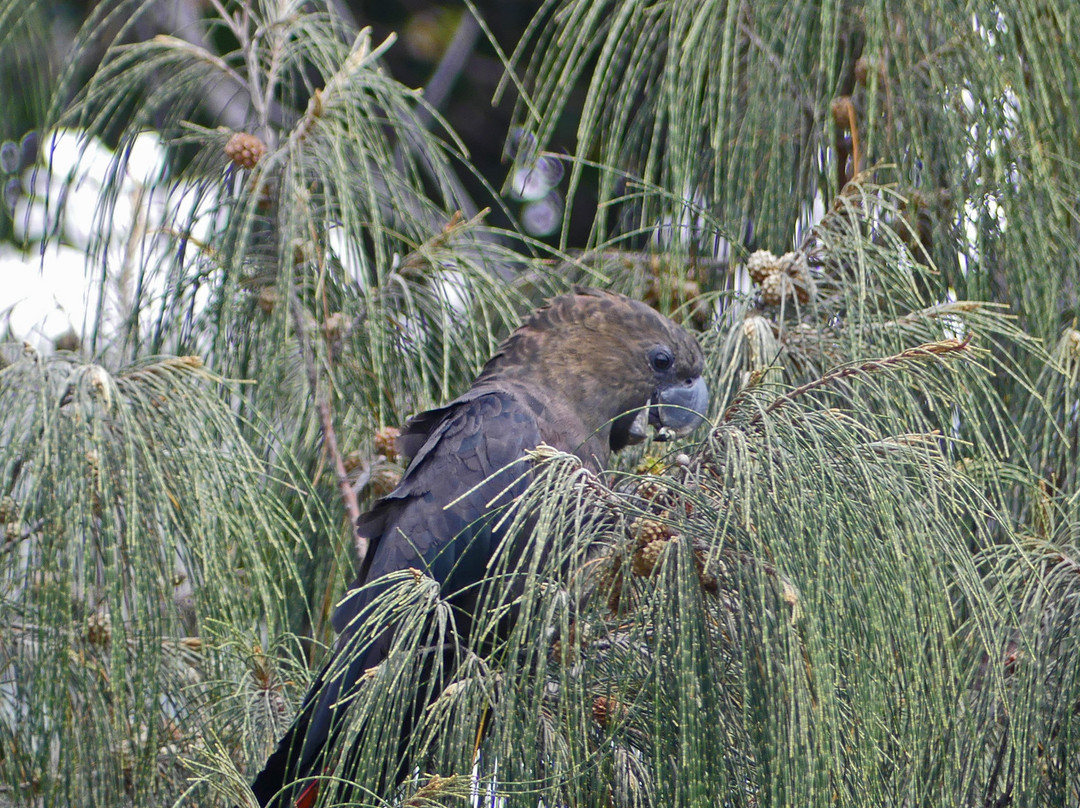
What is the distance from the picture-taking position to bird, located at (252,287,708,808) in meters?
1.97

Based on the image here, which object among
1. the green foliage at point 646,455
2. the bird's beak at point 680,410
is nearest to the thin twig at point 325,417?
the green foliage at point 646,455

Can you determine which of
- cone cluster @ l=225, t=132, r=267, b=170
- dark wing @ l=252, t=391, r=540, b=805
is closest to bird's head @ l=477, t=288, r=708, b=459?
dark wing @ l=252, t=391, r=540, b=805

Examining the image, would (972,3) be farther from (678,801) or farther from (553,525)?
(678,801)

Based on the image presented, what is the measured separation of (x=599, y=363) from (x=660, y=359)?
0.14m

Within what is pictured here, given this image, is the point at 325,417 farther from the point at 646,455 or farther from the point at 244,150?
the point at 646,455

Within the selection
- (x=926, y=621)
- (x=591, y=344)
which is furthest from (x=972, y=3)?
(x=926, y=621)

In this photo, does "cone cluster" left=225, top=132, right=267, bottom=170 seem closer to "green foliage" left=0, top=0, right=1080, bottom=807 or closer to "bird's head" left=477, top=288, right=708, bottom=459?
"green foliage" left=0, top=0, right=1080, bottom=807

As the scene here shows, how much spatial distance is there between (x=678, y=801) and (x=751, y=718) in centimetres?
12

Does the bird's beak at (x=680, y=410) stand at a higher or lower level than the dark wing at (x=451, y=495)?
higher

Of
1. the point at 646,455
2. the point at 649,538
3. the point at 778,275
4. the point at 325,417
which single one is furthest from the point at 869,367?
the point at 325,417

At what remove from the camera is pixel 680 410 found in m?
2.34

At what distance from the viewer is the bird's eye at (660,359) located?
234cm

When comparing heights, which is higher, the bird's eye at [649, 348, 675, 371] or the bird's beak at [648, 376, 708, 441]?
the bird's eye at [649, 348, 675, 371]

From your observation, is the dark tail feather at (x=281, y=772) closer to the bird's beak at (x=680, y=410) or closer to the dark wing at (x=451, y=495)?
the dark wing at (x=451, y=495)
